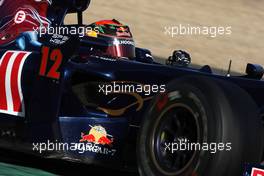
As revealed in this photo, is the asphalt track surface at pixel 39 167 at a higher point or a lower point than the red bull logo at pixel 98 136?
lower

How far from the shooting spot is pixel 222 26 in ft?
69.7

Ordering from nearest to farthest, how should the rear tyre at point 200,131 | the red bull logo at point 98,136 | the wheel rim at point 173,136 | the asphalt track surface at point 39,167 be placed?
the rear tyre at point 200,131
the wheel rim at point 173,136
the red bull logo at point 98,136
the asphalt track surface at point 39,167

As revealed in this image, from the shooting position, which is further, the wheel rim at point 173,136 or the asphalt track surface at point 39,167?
the asphalt track surface at point 39,167

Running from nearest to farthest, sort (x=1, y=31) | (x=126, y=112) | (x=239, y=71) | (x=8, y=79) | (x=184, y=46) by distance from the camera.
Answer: (x=126, y=112) < (x=8, y=79) < (x=1, y=31) < (x=239, y=71) < (x=184, y=46)

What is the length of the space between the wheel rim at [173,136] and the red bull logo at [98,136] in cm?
59

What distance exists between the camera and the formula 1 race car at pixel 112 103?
3.78 meters

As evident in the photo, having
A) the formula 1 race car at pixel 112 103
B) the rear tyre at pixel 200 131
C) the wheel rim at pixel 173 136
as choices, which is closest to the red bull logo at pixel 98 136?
the formula 1 race car at pixel 112 103

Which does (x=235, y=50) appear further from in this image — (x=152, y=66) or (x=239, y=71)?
(x=152, y=66)

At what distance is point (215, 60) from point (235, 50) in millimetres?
1947

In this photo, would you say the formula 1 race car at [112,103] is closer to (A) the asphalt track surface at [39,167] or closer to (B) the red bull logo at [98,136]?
(B) the red bull logo at [98,136]

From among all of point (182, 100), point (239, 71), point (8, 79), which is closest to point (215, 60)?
point (239, 71)

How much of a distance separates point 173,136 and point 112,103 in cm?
88

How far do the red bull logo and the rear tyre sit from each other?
0.46 meters

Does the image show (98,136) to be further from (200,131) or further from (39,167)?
(200,131)
